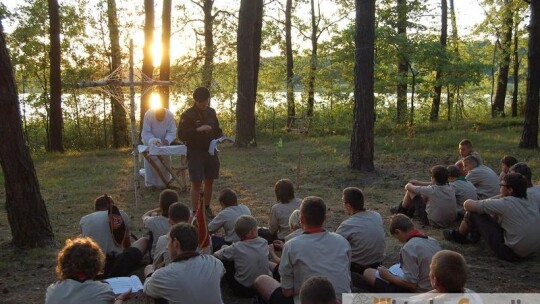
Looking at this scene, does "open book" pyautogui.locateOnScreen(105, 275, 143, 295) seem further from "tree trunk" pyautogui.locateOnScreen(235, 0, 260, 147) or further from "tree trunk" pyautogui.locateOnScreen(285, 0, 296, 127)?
"tree trunk" pyautogui.locateOnScreen(285, 0, 296, 127)

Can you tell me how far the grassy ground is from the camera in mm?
5312

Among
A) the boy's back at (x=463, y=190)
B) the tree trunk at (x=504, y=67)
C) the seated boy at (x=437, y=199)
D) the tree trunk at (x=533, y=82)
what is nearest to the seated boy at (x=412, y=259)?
the seated boy at (x=437, y=199)

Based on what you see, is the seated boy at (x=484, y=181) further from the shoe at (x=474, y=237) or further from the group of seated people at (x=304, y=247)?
the shoe at (x=474, y=237)

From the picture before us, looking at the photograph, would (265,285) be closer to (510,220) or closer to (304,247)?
(304,247)

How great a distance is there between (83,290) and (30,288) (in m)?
2.18

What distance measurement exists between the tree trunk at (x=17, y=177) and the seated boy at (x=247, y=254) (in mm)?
2749

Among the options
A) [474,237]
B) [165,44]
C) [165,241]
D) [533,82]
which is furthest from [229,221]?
[165,44]

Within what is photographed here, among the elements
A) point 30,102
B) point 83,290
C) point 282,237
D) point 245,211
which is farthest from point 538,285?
point 30,102

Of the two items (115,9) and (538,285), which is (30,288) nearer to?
(538,285)

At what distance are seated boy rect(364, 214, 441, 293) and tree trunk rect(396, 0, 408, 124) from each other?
15958 mm

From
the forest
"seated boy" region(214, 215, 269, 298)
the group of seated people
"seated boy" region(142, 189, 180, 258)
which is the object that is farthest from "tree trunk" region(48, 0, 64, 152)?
"seated boy" region(214, 215, 269, 298)

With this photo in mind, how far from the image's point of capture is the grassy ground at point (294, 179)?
5312mm

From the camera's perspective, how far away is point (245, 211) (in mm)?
5336

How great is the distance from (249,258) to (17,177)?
10.3 ft
